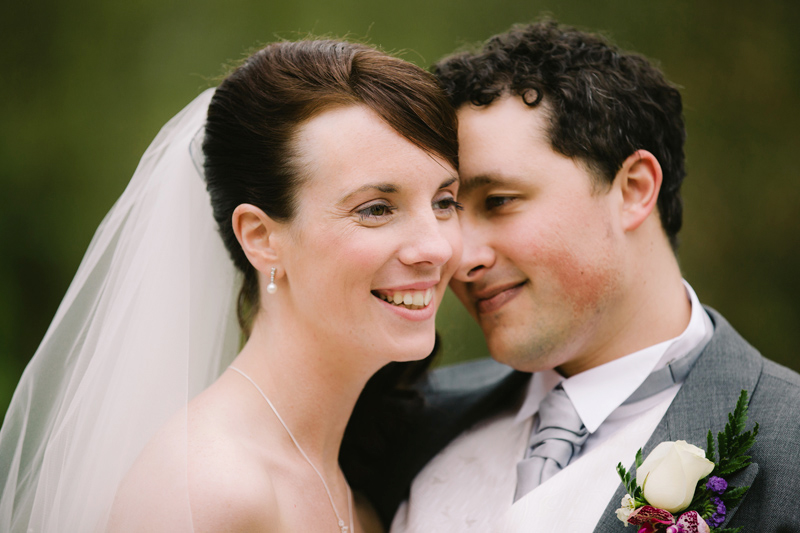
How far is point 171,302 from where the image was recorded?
7.64 ft

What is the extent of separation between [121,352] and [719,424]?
2.04 m

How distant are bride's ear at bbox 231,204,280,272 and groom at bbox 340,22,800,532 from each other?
2.82 feet

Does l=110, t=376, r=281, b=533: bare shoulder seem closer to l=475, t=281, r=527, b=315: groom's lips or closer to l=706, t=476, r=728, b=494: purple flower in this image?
l=475, t=281, r=527, b=315: groom's lips

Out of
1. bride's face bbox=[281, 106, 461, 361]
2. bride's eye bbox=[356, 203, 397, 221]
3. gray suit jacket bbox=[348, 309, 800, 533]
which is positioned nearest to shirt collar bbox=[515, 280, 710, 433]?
gray suit jacket bbox=[348, 309, 800, 533]

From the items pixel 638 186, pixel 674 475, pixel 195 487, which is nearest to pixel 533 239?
pixel 638 186

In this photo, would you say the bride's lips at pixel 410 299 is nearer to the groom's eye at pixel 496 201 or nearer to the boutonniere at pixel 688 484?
the groom's eye at pixel 496 201

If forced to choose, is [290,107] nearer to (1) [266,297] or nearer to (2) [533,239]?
(1) [266,297]

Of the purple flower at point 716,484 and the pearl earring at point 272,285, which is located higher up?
the pearl earring at point 272,285

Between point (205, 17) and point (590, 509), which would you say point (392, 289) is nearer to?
point (590, 509)

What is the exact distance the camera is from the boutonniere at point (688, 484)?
6.48ft

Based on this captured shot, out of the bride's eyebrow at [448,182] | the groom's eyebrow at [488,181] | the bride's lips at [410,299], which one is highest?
the bride's eyebrow at [448,182]

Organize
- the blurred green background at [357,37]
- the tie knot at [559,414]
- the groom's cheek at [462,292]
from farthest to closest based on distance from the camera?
the blurred green background at [357,37], the groom's cheek at [462,292], the tie knot at [559,414]

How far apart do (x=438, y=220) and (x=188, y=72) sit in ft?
11.3

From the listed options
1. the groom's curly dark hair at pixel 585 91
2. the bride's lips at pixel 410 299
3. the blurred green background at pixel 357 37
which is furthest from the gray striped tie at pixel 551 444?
the blurred green background at pixel 357 37
